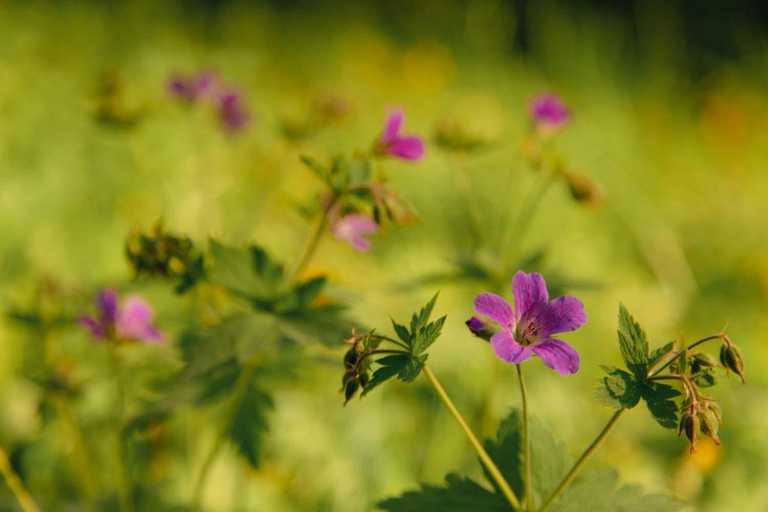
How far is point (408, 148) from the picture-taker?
118 cm

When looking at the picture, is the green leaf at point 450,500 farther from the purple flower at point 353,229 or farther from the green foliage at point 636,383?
the purple flower at point 353,229

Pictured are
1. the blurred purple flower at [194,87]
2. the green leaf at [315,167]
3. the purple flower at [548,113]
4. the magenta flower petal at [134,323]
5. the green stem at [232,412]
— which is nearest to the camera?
the green leaf at [315,167]

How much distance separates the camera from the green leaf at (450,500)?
3.14ft

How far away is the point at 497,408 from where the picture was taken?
2.09 m

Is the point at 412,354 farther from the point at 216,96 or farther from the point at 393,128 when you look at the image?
the point at 216,96

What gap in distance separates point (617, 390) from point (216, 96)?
1598mm

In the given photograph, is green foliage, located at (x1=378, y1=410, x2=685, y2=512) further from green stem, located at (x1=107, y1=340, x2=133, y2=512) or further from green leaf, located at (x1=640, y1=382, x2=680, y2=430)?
green stem, located at (x1=107, y1=340, x2=133, y2=512)

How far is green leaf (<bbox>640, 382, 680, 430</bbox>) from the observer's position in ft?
2.68

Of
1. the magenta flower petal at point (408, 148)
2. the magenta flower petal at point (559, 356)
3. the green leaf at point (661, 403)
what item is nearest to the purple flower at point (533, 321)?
the magenta flower petal at point (559, 356)

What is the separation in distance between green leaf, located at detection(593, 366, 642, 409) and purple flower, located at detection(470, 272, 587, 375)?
5cm

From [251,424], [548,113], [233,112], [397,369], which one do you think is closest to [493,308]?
[397,369]

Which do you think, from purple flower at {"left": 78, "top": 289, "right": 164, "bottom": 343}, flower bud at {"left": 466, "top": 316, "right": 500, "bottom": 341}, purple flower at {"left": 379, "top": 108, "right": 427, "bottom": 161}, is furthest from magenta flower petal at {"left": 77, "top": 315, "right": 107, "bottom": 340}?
flower bud at {"left": 466, "top": 316, "right": 500, "bottom": 341}

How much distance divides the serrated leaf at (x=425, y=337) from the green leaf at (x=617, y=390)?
0.65 ft

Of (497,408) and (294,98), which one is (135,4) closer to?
(294,98)
